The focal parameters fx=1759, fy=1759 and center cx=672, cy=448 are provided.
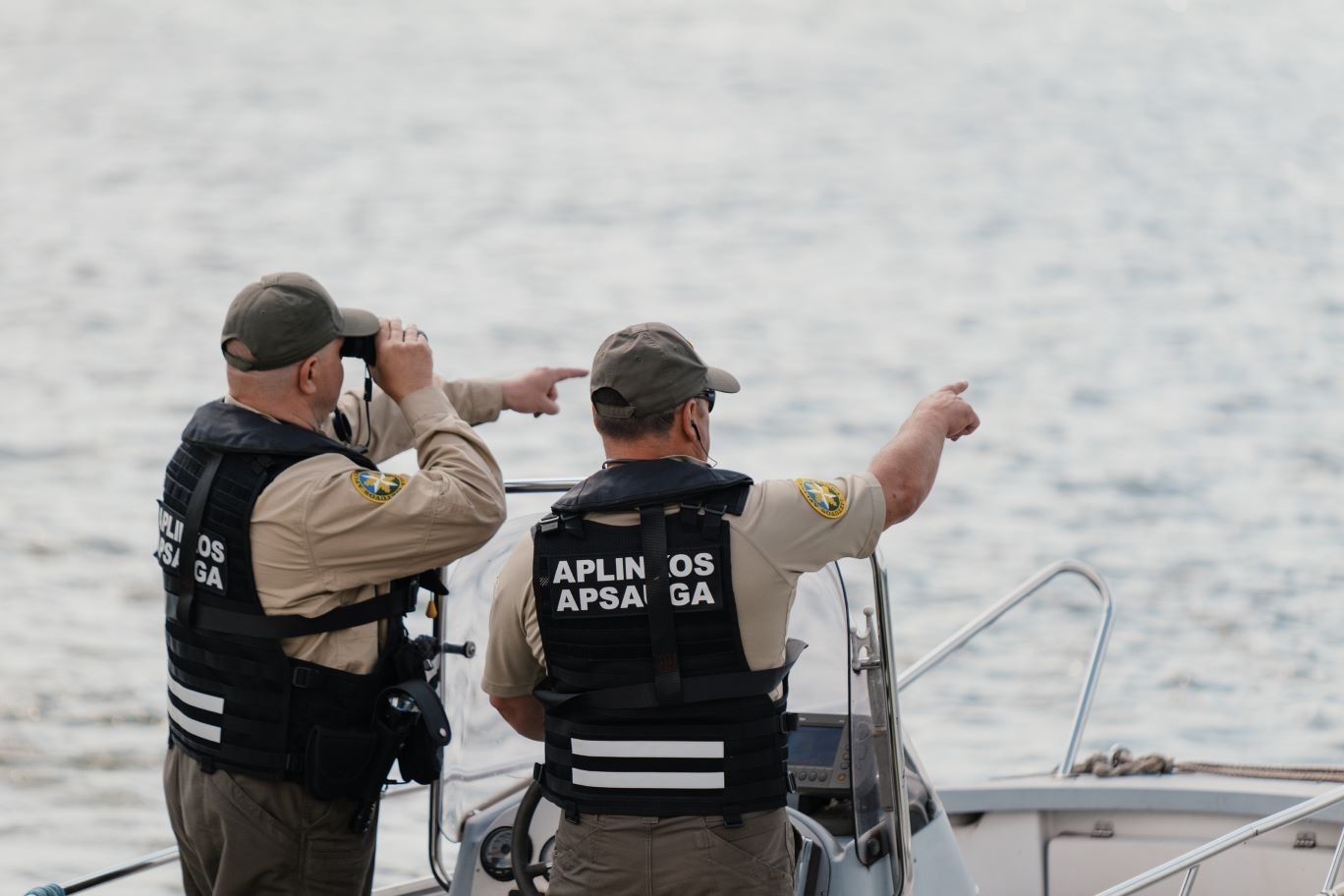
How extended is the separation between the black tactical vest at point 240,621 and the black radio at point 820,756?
774 millimetres

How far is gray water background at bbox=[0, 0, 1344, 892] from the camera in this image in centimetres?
1158

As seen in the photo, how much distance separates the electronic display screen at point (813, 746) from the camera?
3.27 meters

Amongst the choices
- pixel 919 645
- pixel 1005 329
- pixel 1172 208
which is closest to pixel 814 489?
pixel 919 645

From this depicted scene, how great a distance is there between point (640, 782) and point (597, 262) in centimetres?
2021

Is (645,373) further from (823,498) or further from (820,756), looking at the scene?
(820,756)

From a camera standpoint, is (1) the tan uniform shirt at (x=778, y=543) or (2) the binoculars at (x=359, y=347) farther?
(2) the binoculars at (x=359, y=347)

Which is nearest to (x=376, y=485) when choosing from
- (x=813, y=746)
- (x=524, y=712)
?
(x=524, y=712)

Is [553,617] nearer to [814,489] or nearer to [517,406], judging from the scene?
[814,489]

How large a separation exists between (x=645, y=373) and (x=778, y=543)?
1.10 feet

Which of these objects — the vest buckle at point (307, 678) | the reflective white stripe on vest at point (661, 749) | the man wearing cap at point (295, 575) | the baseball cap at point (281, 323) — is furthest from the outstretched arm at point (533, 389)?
the reflective white stripe on vest at point (661, 749)

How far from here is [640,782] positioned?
2.76 metres

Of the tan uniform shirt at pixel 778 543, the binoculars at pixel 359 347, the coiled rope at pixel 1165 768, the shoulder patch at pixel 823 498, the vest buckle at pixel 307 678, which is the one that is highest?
the binoculars at pixel 359 347

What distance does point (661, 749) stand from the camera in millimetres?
2750

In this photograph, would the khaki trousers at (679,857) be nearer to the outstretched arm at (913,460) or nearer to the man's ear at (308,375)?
the outstretched arm at (913,460)
